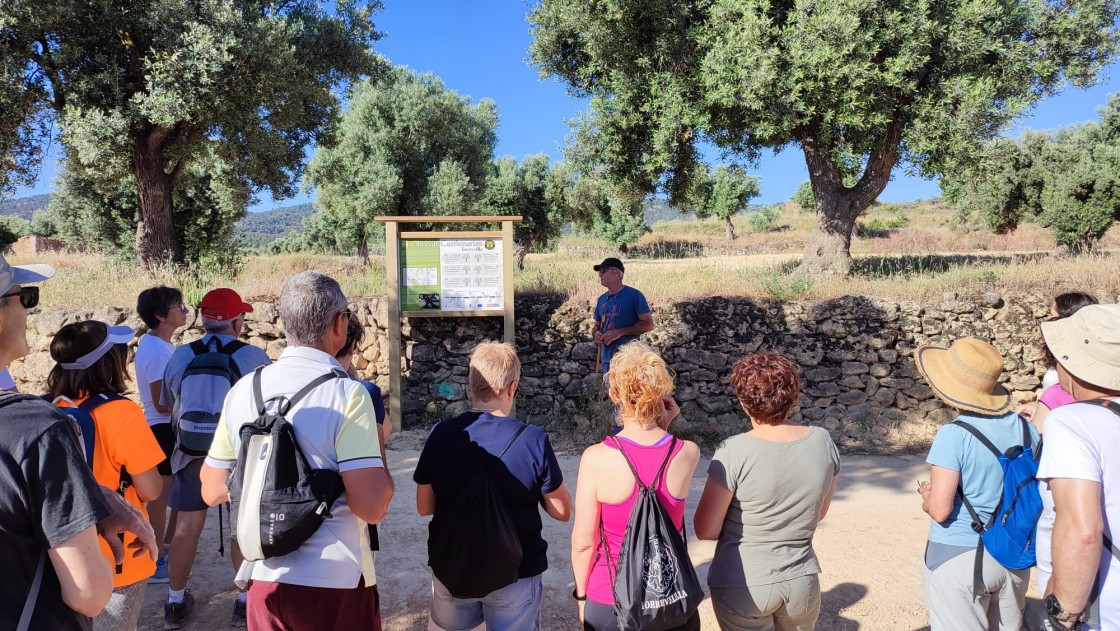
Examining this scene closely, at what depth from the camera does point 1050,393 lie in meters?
3.35

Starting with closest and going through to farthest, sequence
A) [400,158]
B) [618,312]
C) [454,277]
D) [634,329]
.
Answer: [634,329]
[618,312]
[454,277]
[400,158]

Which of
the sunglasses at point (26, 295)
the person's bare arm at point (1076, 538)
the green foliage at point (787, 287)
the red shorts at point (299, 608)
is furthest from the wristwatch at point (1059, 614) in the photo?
the green foliage at point (787, 287)

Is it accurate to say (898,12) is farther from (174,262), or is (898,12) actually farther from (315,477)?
(174,262)

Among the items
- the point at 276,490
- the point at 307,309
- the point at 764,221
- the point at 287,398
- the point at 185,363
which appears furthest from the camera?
the point at 764,221

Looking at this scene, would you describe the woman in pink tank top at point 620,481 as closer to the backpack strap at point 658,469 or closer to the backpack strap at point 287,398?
the backpack strap at point 658,469

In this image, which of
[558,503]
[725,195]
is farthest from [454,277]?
[725,195]

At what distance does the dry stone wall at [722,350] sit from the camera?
321 inches

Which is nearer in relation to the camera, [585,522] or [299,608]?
[299,608]

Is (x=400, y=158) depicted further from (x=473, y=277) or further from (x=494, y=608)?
(x=494, y=608)

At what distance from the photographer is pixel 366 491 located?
7.04 ft

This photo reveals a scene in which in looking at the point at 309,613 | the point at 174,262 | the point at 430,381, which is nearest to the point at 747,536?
the point at 309,613

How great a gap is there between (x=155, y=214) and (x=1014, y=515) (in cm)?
1254

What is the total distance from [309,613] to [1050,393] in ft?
11.8

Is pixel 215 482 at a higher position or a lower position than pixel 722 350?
higher
